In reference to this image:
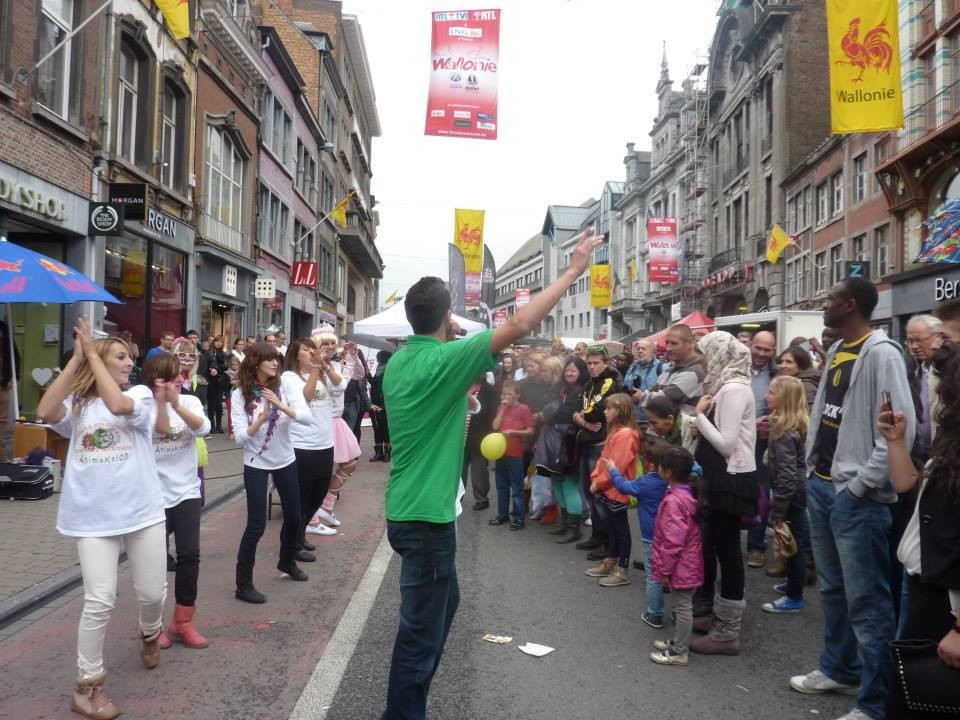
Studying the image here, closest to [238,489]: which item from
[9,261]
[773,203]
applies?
[9,261]

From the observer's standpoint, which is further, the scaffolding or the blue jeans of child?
the scaffolding

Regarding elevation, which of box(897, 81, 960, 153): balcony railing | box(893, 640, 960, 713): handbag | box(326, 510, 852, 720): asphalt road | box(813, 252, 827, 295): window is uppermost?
box(897, 81, 960, 153): balcony railing

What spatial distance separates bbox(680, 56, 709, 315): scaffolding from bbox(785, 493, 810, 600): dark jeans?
1545 inches

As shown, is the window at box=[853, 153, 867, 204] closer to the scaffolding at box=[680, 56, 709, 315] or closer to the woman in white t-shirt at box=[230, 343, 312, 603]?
the scaffolding at box=[680, 56, 709, 315]

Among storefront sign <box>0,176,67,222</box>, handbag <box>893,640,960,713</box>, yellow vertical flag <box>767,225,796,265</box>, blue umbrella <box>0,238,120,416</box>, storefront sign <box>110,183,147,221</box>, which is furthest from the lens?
yellow vertical flag <box>767,225,796,265</box>

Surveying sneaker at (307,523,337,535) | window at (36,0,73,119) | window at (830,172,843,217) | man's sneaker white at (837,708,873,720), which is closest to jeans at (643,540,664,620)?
man's sneaker white at (837,708,873,720)

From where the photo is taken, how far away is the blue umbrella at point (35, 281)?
7695mm

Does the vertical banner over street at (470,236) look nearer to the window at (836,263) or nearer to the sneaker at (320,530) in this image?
the sneaker at (320,530)

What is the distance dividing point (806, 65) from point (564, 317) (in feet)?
155

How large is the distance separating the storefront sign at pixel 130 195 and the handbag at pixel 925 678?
1436 cm

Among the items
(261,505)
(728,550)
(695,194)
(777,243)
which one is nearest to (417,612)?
(728,550)

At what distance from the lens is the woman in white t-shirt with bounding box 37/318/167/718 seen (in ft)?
12.2

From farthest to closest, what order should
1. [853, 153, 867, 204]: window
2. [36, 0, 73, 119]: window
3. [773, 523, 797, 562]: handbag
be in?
[853, 153, 867, 204]: window, [36, 0, 73, 119]: window, [773, 523, 797, 562]: handbag

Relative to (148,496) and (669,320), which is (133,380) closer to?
(148,496)
